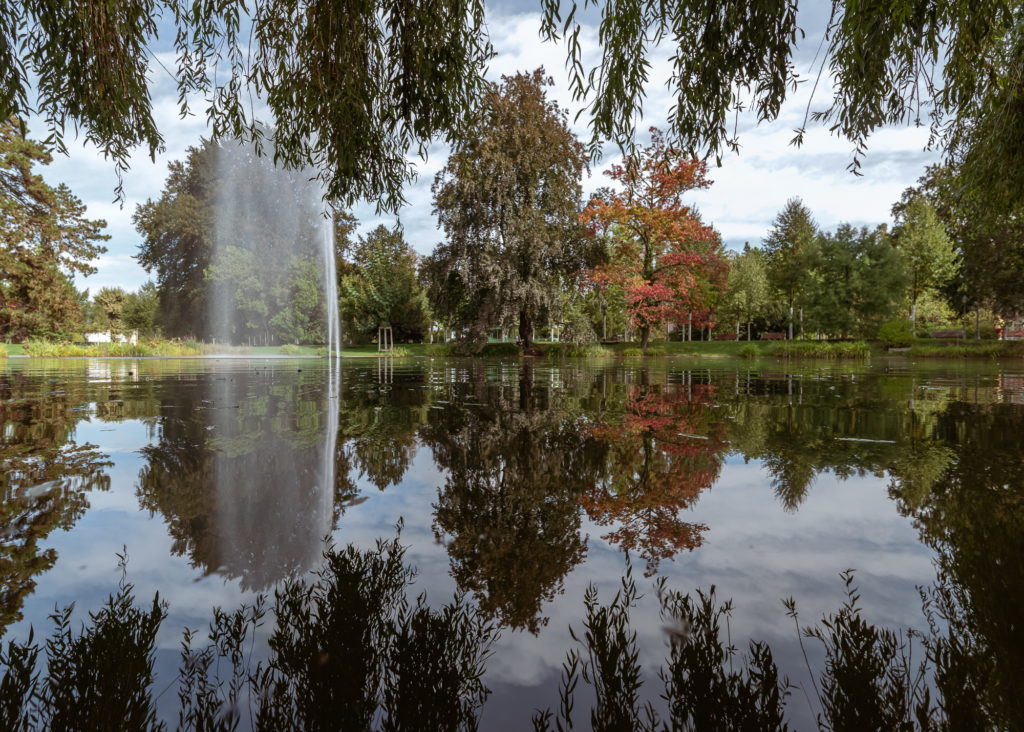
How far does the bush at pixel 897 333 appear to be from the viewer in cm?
2845

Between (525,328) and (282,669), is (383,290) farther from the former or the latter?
(282,669)

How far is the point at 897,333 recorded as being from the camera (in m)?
28.6

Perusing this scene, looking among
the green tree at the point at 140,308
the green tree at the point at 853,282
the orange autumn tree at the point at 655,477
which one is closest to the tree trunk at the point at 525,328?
the green tree at the point at 853,282

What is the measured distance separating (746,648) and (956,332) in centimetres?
Answer: 6402

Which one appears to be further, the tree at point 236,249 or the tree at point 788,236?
the tree at point 788,236

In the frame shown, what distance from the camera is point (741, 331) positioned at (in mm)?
53750

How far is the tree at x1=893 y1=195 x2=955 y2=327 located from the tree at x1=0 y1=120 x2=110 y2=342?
158 feet

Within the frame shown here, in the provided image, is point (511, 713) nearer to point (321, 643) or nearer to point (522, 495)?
point (321, 643)

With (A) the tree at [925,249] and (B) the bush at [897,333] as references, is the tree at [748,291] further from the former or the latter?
(B) the bush at [897,333]

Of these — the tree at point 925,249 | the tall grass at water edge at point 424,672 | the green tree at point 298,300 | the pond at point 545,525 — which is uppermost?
the tree at point 925,249

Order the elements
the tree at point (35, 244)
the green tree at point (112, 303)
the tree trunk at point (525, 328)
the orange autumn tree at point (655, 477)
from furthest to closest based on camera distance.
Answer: the green tree at point (112, 303) < the tree trunk at point (525, 328) < the tree at point (35, 244) < the orange autumn tree at point (655, 477)

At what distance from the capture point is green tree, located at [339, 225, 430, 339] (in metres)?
44.3

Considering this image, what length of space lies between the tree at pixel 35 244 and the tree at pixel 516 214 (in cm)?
1750

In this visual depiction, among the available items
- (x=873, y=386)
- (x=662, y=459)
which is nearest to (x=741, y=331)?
(x=873, y=386)
